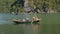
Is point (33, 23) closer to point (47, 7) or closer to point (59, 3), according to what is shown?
point (47, 7)

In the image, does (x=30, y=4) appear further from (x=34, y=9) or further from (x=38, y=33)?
(x=38, y=33)

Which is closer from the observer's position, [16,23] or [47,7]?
[16,23]

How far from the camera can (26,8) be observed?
142 metres

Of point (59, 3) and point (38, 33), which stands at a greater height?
point (38, 33)

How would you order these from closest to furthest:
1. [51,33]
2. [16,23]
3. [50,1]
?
[51,33]
[16,23]
[50,1]

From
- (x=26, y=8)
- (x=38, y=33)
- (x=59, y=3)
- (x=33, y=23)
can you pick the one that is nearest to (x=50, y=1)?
(x=59, y=3)

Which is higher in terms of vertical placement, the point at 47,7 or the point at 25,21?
the point at 25,21

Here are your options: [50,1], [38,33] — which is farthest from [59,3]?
[38,33]

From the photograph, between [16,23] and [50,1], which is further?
[50,1]

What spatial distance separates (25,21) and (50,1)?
94.9 m

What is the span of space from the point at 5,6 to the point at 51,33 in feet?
347

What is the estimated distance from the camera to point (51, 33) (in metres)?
38.6

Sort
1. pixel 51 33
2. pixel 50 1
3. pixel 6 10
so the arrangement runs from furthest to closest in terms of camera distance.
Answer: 1. pixel 50 1
2. pixel 6 10
3. pixel 51 33

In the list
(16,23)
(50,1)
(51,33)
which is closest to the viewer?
(51,33)
